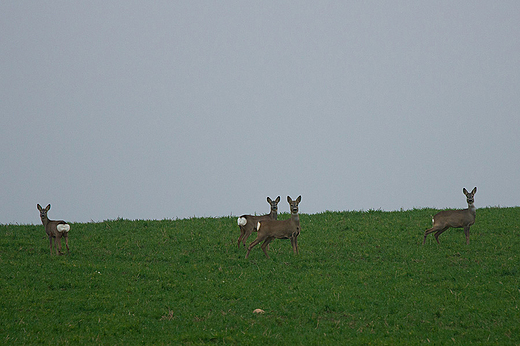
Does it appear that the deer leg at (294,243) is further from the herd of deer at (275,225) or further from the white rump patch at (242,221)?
the white rump patch at (242,221)

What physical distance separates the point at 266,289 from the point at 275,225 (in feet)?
11.6

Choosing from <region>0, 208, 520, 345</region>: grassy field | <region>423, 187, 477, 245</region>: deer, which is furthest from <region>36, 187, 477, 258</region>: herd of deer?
<region>0, 208, 520, 345</region>: grassy field

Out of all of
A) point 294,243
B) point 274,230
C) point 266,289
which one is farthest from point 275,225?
point 266,289

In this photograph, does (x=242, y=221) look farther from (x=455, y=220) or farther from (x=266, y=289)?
(x=455, y=220)

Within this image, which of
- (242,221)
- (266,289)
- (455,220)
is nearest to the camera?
(266,289)

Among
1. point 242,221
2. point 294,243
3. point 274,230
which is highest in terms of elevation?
point 242,221

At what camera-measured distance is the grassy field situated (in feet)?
35.9

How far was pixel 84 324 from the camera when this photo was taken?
37.9 feet

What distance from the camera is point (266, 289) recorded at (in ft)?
45.1

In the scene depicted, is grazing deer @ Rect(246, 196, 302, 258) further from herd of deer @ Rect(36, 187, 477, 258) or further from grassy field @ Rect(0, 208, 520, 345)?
grassy field @ Rect(0, 208, 520, 345)

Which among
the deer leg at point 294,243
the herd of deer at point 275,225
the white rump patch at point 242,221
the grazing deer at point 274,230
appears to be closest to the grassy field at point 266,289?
the deer leg at point 294,243

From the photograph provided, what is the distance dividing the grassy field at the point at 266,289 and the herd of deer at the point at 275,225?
594 millimetres

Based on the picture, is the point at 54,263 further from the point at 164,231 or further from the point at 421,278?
the point at 421,278

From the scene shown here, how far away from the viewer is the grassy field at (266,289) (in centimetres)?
1093
